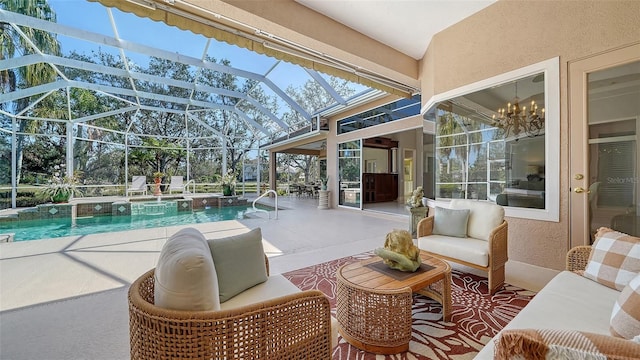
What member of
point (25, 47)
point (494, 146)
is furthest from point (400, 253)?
point (25, 47)

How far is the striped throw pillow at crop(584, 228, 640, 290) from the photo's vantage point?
63.0 inches

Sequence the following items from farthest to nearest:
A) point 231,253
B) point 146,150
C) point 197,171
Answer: point 197,171 < point 146,150 < point 231,253

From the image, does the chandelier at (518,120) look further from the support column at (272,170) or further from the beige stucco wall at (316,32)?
the support column at (272,170)

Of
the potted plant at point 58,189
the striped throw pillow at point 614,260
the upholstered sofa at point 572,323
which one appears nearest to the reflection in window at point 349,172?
the upholstered sofa at point 572,323

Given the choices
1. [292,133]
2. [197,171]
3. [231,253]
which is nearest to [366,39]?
[231,253]

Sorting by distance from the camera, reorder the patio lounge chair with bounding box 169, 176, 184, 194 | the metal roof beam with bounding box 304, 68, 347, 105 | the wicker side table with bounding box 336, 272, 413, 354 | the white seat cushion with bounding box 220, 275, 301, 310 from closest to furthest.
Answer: the white seat cushion with bounding box 220, 275, 301, 310 < the wicker side table with bounding box 336, 272, 413, 354 < the metal roof beam with bounding box 304, 68, 347, 105 < the patio lounge chair with bounding box 169, 176, 184, 194

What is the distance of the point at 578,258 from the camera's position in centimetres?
204

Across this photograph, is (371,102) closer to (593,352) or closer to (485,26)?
(485,26)

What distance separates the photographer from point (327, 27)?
3537 mm

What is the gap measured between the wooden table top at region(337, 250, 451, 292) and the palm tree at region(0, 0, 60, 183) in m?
6.78

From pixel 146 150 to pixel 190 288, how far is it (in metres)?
13.7

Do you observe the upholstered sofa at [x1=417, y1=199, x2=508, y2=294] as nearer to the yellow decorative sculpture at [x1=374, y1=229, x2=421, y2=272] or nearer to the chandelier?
the yellow decorative sculpture at [x1=374, y1=229, x2=421, y2=272]

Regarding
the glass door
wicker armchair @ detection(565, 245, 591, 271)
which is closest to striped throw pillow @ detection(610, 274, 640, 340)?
wicker armchair @ detection(565, 245, 591, 271)

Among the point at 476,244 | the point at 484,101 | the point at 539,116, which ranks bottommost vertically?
the point at 476,244
